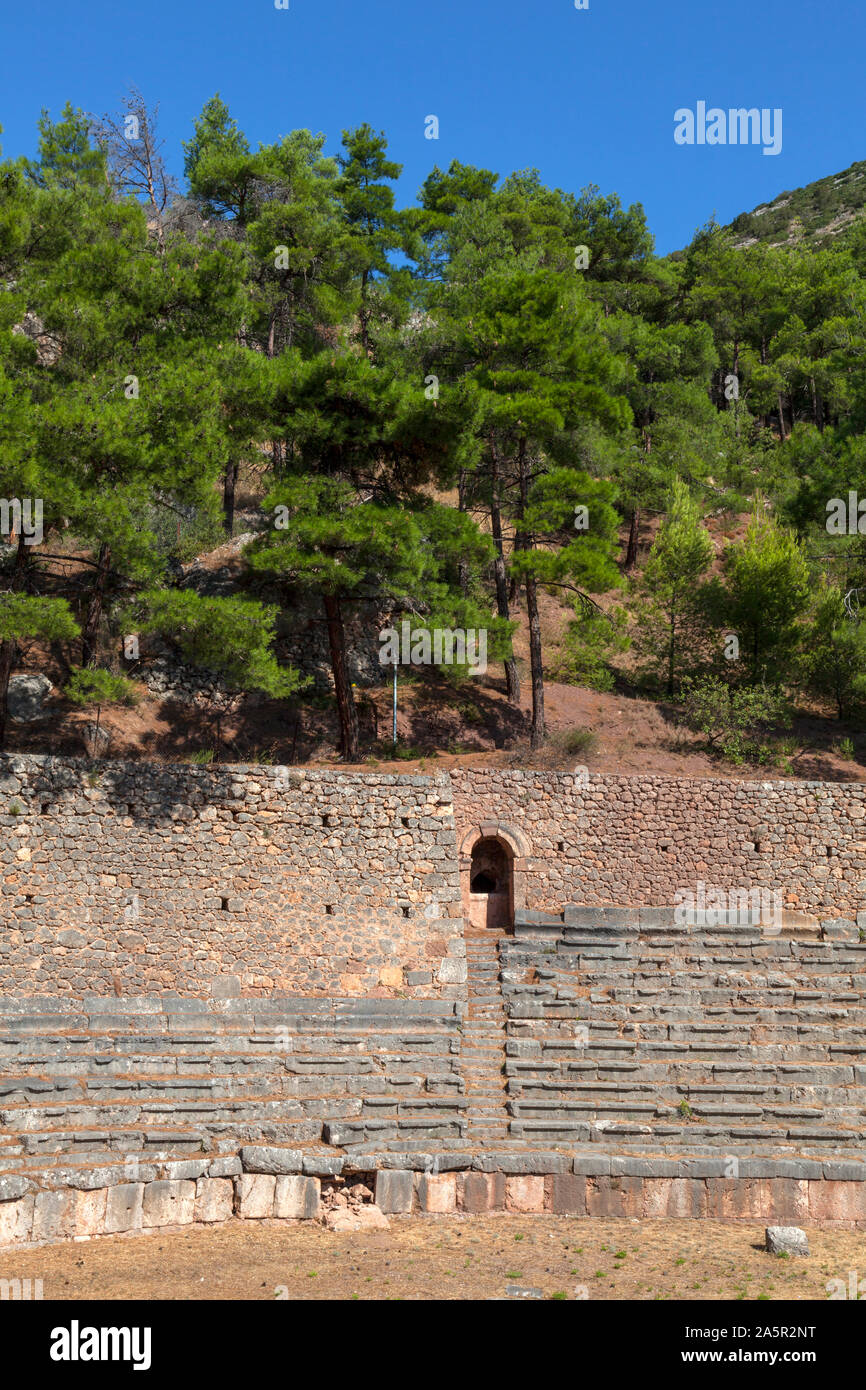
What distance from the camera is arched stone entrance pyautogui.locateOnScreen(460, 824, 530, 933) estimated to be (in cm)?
1823

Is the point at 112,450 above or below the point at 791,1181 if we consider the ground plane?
above

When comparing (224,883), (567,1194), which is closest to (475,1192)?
(567,1194)

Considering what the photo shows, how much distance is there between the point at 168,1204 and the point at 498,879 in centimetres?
886

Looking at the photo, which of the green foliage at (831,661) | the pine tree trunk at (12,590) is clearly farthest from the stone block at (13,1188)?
the green foliage at (831,661)

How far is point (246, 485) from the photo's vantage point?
3509 cm

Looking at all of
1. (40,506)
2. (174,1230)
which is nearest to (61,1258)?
(174,1230)

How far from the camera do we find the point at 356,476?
66.9 ft

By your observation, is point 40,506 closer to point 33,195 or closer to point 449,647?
point 33,195

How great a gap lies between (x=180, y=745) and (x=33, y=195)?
10120 millimetres

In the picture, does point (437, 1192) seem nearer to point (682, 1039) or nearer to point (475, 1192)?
point (475, 1192)

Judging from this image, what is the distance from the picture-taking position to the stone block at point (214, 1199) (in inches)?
475

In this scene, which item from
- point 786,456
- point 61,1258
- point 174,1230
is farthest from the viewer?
point 786,456

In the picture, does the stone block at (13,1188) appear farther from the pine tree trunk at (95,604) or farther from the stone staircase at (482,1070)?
the pine tree trunk at (95,604)

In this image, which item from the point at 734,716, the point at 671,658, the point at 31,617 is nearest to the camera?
the point at 31,617
